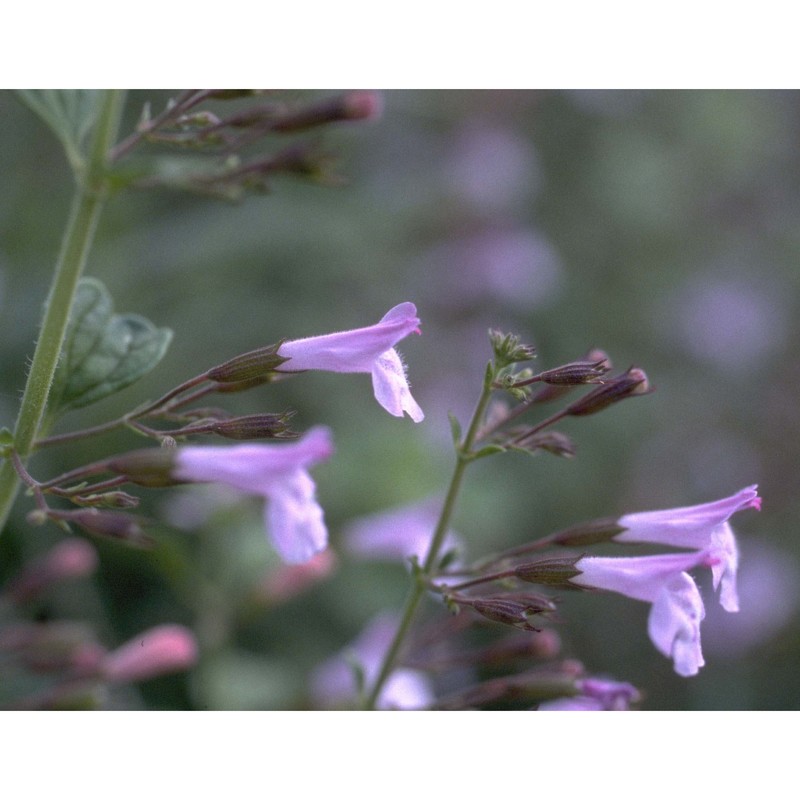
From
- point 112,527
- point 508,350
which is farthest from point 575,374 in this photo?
point 112,527

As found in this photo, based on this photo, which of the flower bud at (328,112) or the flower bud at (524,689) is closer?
the flower bud at (524,689)

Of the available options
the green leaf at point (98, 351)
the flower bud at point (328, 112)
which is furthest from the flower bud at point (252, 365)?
the flower bud at point (328, 112)

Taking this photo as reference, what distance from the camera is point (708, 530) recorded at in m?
1.39

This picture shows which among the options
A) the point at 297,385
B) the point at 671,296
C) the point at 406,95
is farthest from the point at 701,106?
the point at 297,385

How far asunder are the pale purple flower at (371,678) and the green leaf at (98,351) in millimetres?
791

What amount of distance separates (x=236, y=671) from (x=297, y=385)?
1.21m

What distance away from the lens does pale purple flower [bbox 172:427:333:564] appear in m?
1.07

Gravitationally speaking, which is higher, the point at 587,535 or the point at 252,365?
the point at 252,365

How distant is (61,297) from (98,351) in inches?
4.0

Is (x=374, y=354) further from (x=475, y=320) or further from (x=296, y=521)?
(x=475, y=320)

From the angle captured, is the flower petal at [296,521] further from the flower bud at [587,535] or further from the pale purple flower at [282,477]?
the flower bud at [587,535]

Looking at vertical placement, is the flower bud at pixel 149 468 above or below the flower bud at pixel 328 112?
below

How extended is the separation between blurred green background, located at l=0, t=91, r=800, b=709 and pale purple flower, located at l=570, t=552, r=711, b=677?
1097 mm

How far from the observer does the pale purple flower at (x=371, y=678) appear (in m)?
1.99
